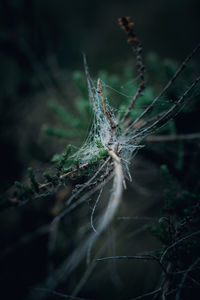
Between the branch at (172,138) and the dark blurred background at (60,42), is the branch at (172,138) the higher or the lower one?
the lower one

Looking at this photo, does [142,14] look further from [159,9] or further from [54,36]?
[54,36]

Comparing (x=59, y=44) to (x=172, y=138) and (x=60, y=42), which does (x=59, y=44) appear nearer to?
(x=60, y=42)

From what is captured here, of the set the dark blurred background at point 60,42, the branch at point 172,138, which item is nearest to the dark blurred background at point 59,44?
the dark blurred background at point 60,42

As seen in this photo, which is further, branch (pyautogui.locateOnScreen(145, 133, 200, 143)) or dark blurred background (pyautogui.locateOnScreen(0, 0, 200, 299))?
dark blurred background (pyautogui.locateOnScreen(0, 0, 200, 299))

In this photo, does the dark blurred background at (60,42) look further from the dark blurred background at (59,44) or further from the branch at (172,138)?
the branch at (172,138)

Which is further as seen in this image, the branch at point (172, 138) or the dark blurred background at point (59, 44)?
the dark blurred background at point (59, 44)

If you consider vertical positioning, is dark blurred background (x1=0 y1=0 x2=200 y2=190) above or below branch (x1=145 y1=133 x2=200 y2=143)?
above

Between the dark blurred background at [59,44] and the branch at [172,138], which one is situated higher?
the dark blurred background at [59,44]

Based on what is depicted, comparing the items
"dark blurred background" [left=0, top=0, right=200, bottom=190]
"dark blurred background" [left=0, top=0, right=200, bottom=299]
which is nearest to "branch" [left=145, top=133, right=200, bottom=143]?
"dark blurred background" [left=0, top=0, right=200, bottom=299]

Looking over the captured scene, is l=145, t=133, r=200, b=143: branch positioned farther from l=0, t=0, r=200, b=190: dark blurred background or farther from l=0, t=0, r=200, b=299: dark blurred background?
l=0, t=0, r=200, b=190: dark blurred background
